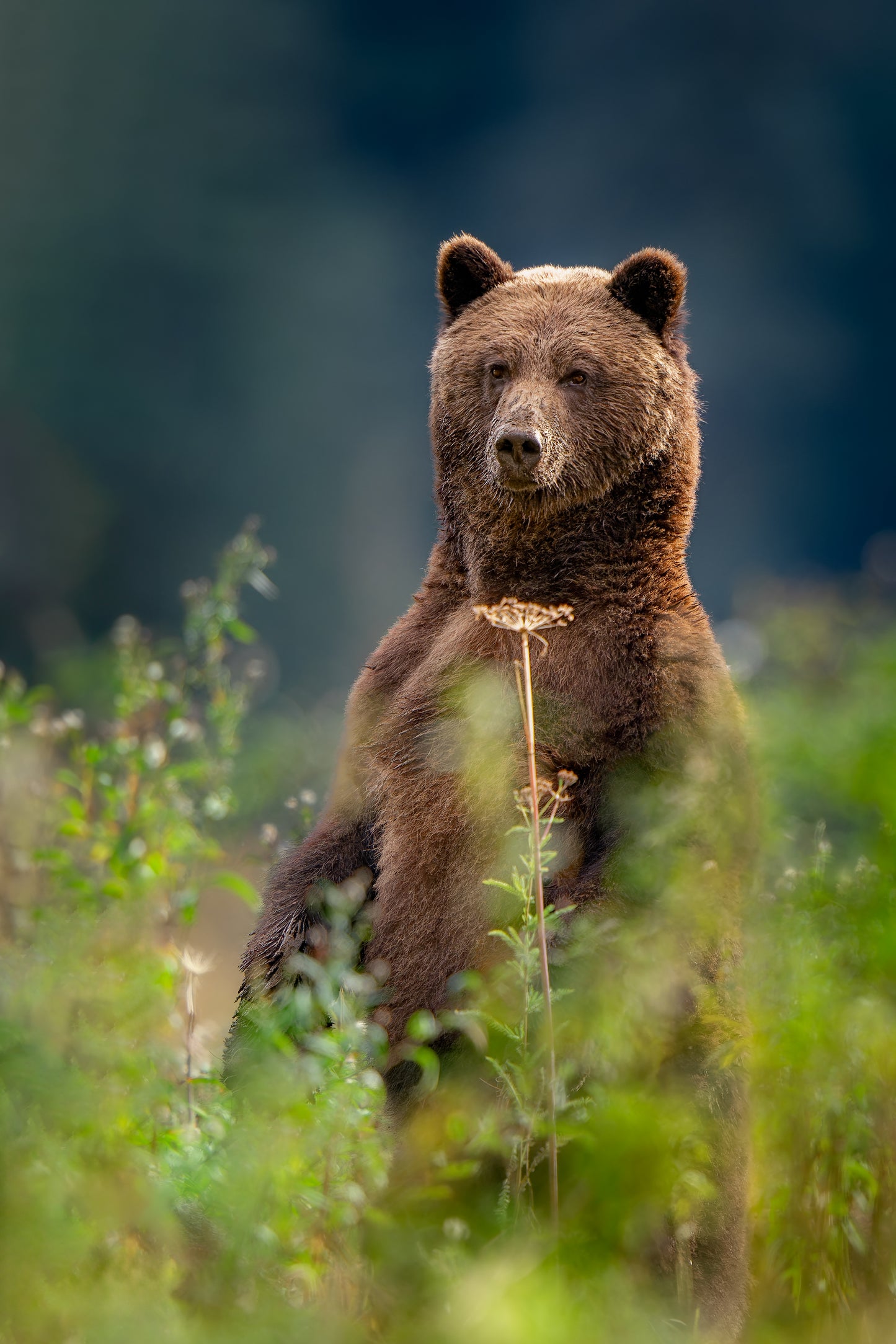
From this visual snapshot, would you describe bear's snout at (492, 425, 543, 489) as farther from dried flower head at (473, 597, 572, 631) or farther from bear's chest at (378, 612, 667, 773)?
dried flower head at (473, 597, 572, 631)

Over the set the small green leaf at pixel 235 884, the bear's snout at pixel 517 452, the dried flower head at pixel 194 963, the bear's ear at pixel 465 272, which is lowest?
the dried flower head at pixel 194 963

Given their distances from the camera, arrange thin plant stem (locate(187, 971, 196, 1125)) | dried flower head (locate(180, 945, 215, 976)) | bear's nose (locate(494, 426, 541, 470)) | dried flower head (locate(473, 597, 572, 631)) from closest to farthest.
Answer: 1. dried flower head (locate(473, 597, 572, 631))
2. dried flower head (locate(180, 945, 215, 976))
3. thin plant stem (locate(187, 971, 196, 1125))
4. bear's nose (locate(494, 426, 541, 470))

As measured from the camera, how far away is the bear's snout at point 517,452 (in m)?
2.51

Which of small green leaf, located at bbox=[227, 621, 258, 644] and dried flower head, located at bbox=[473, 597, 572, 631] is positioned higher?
small green leaf, located at bbox=[227, 621, 258, 644]

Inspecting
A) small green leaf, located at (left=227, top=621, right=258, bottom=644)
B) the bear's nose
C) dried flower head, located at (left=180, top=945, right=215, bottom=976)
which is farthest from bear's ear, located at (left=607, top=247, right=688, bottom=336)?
dried flower head, located at (left=180, top=945, right=215, bottom=976)

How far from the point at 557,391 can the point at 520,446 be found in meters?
0.24

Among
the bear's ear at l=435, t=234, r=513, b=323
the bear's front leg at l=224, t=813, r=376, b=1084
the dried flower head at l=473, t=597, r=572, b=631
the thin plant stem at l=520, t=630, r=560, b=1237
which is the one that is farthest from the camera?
the bear's ear at l=435, t=234, r=513, b=323

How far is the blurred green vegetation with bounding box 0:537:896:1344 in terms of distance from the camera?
128 cm

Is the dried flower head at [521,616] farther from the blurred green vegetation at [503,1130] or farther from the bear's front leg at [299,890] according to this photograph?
the bear's front leg at [299,890]

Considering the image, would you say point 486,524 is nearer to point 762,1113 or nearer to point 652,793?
point 652,793

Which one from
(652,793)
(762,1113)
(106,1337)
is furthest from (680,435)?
(106,1337)

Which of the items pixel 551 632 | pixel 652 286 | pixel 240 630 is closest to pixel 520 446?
pixel 551 632

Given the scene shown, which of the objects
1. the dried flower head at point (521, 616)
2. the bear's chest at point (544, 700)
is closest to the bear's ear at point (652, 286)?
the bear's chest at point (544, 700)

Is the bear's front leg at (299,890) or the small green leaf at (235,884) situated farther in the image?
the bear's front leg at (299,890)
